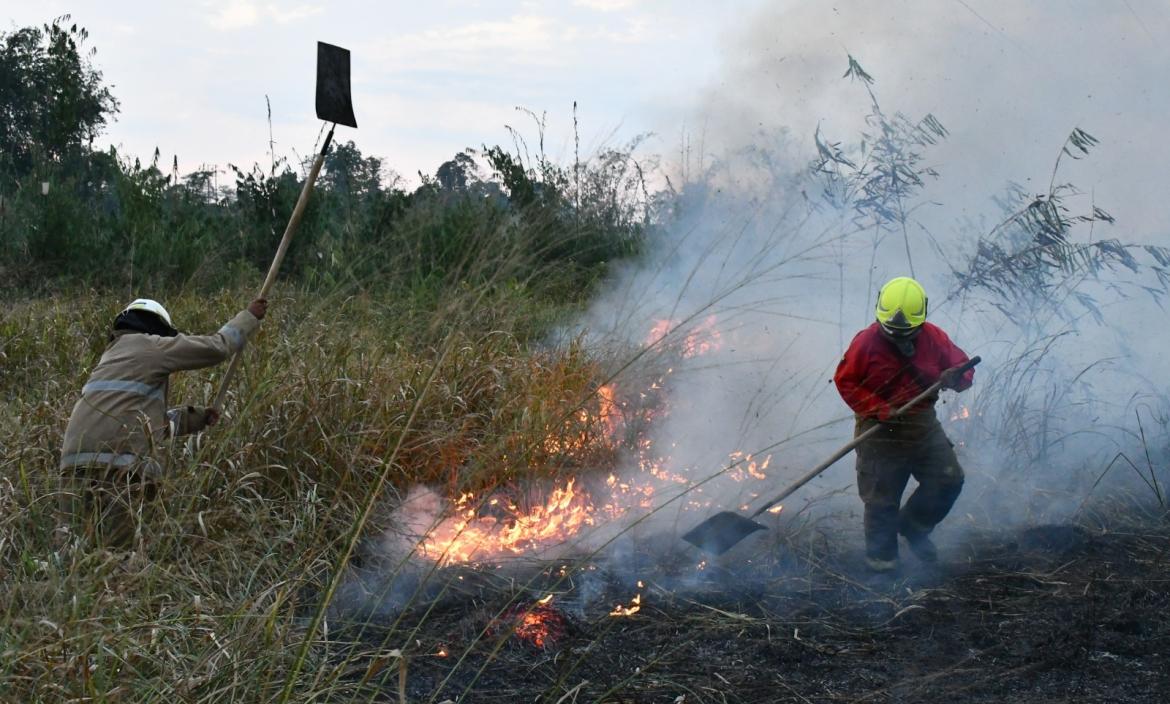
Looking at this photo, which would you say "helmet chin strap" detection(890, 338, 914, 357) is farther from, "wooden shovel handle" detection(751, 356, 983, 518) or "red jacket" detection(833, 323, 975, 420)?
"wooden shovel handle" detection(751, 356, 983, 518)

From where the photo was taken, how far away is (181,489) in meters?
3.95

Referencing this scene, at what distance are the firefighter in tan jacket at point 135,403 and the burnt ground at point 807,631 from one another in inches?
46.5

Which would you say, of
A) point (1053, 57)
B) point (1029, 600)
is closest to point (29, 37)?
point (1053, 57)

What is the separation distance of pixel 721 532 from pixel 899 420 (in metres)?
1.01

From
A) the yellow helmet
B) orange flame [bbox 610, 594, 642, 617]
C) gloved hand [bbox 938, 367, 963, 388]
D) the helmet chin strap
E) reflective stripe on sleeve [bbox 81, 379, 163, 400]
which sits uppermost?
the yellow helmet

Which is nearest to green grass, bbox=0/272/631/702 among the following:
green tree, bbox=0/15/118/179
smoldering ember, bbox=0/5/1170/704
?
smoldering ember, bbox=0/5/1170/704

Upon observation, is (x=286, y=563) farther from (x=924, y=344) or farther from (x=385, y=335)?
(x=924, y=344)

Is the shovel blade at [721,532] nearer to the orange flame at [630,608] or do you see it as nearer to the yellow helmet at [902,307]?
the orange flame at [630,608]

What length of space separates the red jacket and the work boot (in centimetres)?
67

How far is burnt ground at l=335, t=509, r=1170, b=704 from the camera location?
11.9 feet

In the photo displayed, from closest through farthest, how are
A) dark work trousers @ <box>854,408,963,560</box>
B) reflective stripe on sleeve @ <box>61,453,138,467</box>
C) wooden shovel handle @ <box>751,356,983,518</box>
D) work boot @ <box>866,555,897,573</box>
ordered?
reflective stripe on sleeve @ <box>61,453,138,467</box> → wooden shovel handle @ <box>751,356,983,518</box> → work boot @ <box>866,555,897,573</box> → dark work trousers @ <box>854,408,963,560</box>

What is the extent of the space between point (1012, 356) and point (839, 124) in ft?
5.97

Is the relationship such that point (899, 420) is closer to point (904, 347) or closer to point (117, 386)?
point (904, 347)

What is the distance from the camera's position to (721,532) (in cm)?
477
